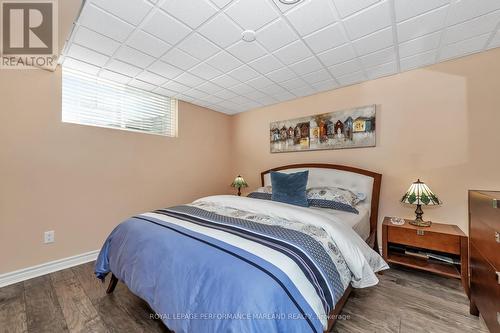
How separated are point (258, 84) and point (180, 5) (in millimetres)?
1465

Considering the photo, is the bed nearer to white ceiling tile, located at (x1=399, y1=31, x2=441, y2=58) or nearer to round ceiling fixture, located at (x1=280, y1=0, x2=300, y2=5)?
round ceiling fixture, located at (x1=280, y1=0, x2=300, y2=5)

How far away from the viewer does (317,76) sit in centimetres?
261

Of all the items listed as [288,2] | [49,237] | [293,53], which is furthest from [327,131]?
[49,237]

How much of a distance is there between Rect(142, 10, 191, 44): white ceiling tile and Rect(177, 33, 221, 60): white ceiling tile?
70mm

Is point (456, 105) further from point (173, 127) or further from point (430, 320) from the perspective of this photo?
point (173, 127)

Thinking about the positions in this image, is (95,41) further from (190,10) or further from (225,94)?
(225,94)

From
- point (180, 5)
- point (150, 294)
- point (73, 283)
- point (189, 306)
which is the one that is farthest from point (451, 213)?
point (73, 283)

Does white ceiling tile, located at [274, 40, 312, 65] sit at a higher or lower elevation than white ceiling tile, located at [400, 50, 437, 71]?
higher

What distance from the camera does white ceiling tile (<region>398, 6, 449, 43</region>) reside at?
158 centimetres

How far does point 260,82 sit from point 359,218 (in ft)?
6.60

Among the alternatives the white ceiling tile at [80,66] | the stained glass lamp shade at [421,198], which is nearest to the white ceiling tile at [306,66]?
the stained glass lamp shade at [421,198]

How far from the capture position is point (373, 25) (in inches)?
67.0

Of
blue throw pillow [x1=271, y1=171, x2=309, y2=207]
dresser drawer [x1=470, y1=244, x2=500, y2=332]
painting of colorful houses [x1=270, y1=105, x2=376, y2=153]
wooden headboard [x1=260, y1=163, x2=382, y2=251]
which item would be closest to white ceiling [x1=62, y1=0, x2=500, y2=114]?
painting of colorful houses [x1=270, y1=105, x2=376, y2=153]

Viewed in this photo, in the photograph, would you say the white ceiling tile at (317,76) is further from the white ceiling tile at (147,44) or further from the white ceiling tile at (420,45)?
the white ceiling tile at (147,44)
